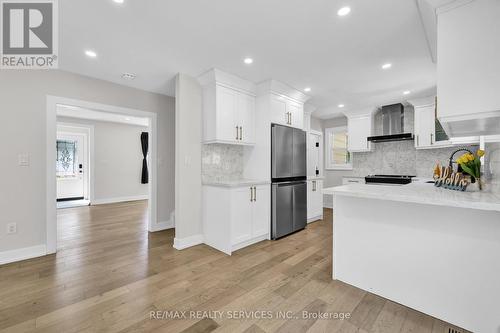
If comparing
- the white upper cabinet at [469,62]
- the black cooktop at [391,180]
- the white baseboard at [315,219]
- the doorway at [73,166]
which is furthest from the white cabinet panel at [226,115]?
the doorway at [73,166]

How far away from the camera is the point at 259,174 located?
3.56 m

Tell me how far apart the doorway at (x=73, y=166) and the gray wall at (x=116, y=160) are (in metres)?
0.37

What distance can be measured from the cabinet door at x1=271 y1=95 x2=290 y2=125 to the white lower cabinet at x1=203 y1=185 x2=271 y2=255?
3.77 ft

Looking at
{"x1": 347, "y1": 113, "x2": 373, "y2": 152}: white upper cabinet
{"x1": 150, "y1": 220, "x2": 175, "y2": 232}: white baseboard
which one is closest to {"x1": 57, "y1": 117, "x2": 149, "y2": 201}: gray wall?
{"x1": 150, "y1": 220, "x2": 175, "y2": 232}: white baseboard

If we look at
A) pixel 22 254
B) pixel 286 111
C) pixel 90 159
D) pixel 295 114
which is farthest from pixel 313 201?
pixel 90 159

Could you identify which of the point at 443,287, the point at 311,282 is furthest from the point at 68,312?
the point at 443,287

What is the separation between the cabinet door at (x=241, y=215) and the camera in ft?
9.60

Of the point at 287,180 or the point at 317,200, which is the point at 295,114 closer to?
the point at 287,180

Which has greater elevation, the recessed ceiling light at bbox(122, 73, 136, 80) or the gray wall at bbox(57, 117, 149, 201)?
the recessed ceiling light at bbox(122, 73, 136, 80)

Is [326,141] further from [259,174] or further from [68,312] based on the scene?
[68,312]

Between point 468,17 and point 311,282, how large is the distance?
2513 millimetres

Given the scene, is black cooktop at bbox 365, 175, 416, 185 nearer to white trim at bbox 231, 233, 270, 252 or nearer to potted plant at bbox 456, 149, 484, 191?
potted plant at bbox 456, 149, 484, 191

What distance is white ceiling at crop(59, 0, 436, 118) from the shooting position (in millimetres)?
1834

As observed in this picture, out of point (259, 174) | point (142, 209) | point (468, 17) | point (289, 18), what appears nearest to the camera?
point (468, 17)
